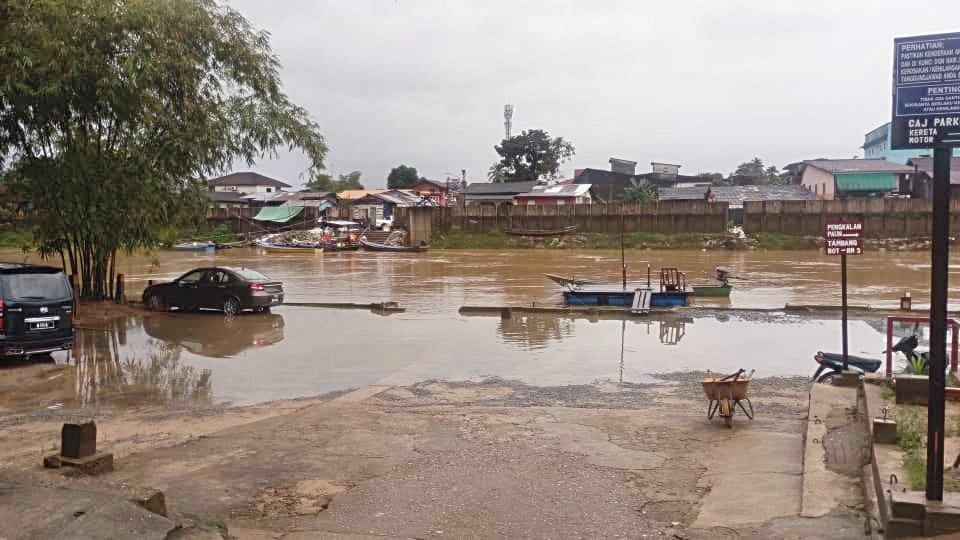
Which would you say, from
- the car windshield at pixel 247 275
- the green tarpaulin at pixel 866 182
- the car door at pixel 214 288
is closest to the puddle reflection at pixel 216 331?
the car door at pixel 214 288

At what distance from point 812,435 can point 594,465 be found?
2.12 m

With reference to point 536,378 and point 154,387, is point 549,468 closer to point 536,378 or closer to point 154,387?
point 536,378

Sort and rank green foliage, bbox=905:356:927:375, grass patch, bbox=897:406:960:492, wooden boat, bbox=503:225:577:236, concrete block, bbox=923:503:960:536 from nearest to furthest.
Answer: concrete block, bbox=923:503:960:536 < grass patch, bbox=897:406:960:492 < green foliage, bbox=905:356:927:375 < wooden boat, bbox=503:225:577:236

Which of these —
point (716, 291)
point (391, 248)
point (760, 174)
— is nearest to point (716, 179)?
point (760, 174)

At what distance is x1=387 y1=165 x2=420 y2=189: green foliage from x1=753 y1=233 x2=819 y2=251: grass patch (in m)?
50.4

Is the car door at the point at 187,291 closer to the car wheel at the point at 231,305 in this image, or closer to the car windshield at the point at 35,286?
the car wheel at the point at 231,305

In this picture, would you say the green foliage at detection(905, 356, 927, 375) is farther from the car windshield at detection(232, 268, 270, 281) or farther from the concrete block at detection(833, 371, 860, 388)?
the car windshield at detection(232, 268, 270, 281)

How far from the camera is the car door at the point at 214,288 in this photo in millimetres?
18875

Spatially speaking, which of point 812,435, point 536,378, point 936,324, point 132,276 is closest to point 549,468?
point 812,435

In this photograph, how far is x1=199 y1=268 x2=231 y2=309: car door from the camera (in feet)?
61.9

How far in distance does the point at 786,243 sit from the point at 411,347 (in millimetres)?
43304

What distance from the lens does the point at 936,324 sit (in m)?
4.72

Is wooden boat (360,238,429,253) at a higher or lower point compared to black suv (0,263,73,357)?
higher

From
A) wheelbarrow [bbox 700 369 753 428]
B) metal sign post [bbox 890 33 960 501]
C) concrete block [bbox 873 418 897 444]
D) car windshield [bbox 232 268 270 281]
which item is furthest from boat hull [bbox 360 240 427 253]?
metal sign post [bbox 890 33 960 501]
